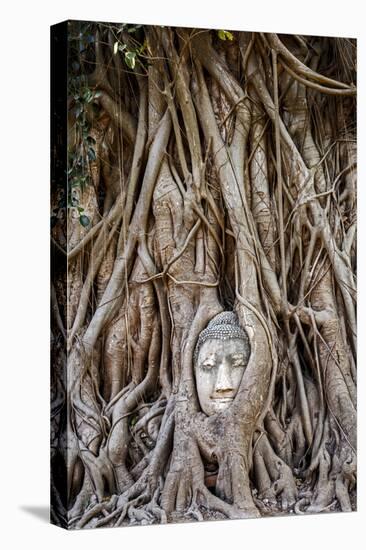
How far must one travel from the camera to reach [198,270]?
9273 mm

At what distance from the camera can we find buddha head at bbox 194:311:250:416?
9203 mm

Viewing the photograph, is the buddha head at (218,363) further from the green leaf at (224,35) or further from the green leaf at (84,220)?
the green leaf at (224,35)

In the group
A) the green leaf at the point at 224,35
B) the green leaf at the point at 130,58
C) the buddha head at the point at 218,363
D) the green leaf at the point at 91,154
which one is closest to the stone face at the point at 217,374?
the buddha head at the point at 218,363

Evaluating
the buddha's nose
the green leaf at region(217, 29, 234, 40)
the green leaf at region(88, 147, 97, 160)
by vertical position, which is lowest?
the buddha's nose

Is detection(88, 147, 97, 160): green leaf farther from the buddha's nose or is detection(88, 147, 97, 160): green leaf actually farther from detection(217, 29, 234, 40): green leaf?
the buddha's nose

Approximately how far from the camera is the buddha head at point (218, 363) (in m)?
9.20

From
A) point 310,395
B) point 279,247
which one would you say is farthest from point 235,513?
point 279,247

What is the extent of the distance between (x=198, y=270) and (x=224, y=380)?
25.6 inches

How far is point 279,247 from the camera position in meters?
9.49

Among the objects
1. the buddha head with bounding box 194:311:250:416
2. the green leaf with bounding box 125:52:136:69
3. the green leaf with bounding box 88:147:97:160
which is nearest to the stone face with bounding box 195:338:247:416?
the buddha head with bounding box 194:311:250:416

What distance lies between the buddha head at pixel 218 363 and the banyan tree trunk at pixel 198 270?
5 cm

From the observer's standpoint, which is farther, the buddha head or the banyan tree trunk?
the buddha head

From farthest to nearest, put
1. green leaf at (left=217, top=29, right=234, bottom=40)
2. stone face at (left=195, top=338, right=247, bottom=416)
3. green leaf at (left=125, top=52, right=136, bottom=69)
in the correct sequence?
1. green leaf at (left=217, top=29, right=234, bottom=40)
2. stone face at (left=195, top=338, right=247, bottom=416)
3. green leaf at (left=125, top=52, right=136, bottom=69)

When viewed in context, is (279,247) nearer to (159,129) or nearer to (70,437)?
(159,129)
